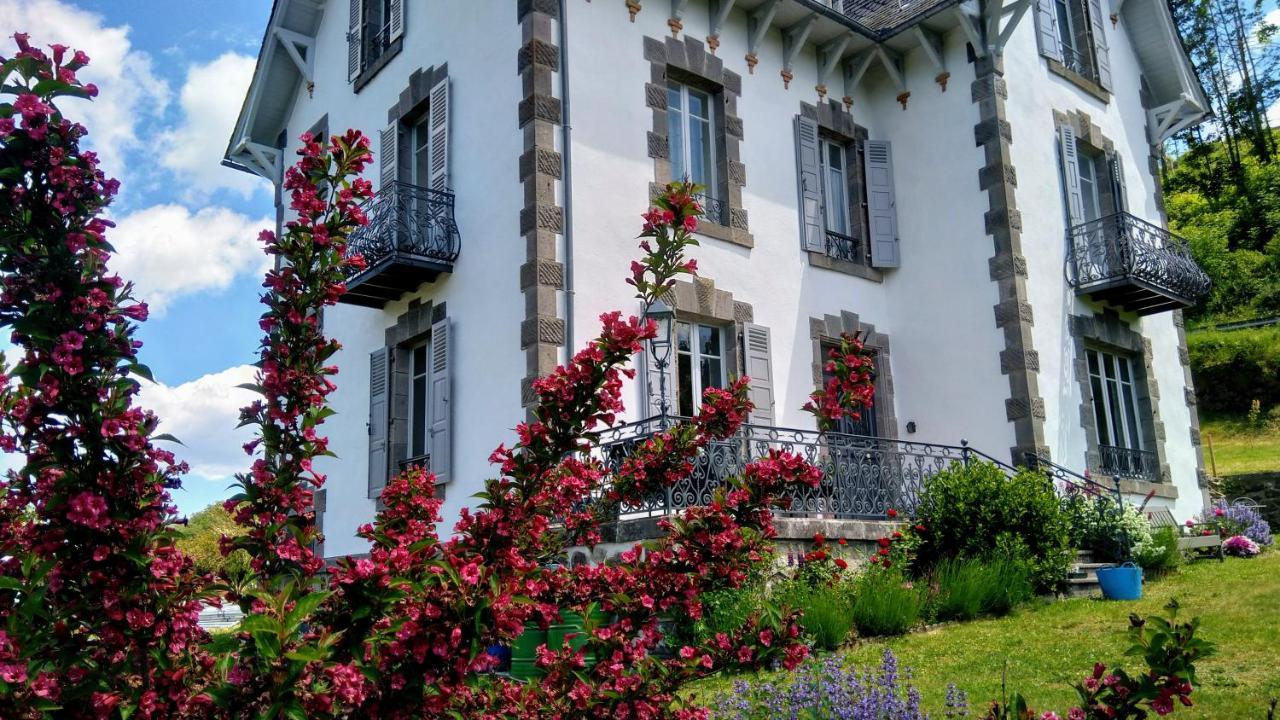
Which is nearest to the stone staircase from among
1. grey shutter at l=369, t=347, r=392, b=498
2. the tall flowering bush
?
grey shutter at l=369, t=347, r=392, b=498

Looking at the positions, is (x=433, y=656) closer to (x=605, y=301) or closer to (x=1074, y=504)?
(x=605, y=301)

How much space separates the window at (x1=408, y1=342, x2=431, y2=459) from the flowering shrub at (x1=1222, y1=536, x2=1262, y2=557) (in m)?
9.42

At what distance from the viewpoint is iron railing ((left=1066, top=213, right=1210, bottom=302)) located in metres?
13.1

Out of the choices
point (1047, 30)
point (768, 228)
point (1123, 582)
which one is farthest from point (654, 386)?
point (1047, 30)

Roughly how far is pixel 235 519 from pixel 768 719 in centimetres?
321

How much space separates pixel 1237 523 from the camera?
536 inches

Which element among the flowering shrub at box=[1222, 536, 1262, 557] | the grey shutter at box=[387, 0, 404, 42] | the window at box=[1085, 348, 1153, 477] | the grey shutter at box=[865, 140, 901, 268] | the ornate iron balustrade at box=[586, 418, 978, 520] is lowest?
the flowering shrub at box=[1222, 536, 1262, 557]

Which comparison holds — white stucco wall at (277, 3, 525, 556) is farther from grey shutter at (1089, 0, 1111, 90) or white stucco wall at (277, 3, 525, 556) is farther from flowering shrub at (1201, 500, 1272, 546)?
flowering shrub at (1201, 500, 1272, 546)

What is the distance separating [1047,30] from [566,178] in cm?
781

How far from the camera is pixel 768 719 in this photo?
5031 mm

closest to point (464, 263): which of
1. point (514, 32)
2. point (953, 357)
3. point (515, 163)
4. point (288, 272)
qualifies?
point (515, 163)

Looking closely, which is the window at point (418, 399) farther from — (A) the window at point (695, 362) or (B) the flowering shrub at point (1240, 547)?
(B) the flowering shrub at point (1240, 547)

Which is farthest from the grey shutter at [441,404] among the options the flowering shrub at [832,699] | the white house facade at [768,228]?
the flowering shrub at [832,699]

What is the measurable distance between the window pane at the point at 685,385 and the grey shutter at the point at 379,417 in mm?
3310
